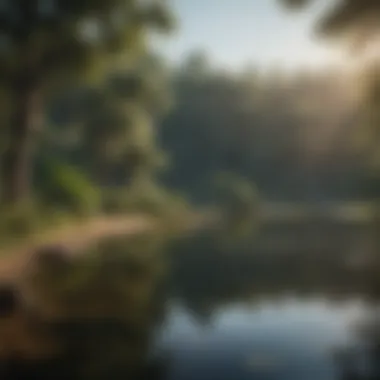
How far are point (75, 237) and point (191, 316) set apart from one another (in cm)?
33

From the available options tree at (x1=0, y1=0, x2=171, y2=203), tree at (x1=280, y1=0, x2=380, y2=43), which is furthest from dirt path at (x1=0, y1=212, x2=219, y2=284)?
tree at (x1=280, y1=0, x2=380, y2=43)

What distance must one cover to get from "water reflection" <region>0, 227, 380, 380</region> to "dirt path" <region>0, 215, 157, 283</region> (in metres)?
0.03

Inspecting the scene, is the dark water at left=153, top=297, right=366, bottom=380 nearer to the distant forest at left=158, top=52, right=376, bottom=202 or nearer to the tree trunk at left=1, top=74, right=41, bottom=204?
the distant forest at left=158, top=52, right=376, bottom=202

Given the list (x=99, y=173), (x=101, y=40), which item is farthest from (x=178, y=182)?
(x=101, y=40)

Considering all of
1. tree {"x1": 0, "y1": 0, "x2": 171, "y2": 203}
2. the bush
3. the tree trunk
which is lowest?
the bush

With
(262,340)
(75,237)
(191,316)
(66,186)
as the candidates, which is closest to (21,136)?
(66,186)

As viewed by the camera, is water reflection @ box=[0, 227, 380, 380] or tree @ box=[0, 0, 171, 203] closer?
water reflection @ box=[0, 227, 380, 380]

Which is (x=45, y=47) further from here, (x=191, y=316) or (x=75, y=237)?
(x=191, y=316)

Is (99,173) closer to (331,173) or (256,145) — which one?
(256,145)

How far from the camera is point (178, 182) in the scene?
1390mm

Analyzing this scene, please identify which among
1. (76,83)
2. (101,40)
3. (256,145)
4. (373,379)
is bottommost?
(373,379)

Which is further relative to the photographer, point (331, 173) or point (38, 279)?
point (331, 173)

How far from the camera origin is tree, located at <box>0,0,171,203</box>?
1.36m

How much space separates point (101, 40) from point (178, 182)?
397mm
